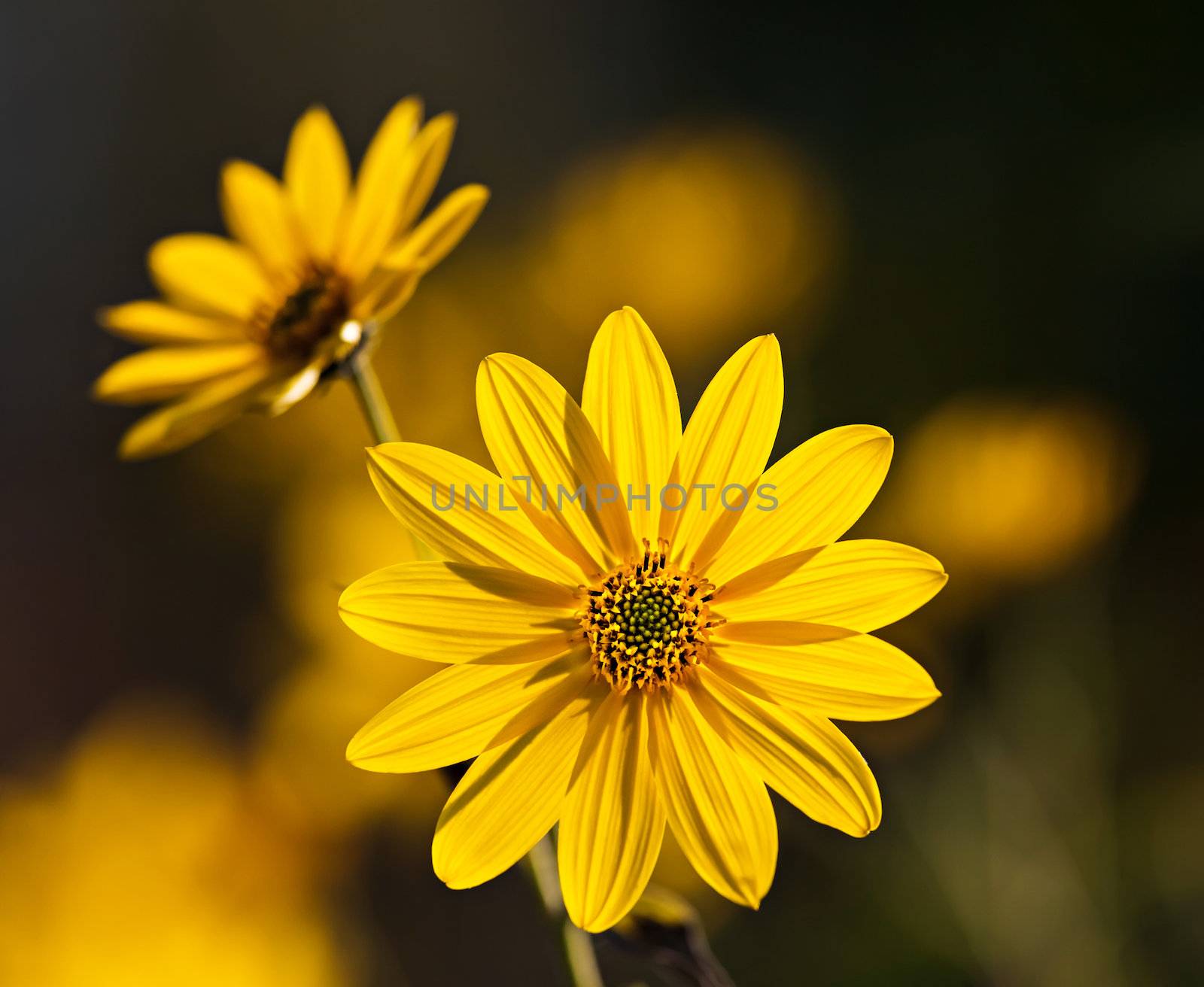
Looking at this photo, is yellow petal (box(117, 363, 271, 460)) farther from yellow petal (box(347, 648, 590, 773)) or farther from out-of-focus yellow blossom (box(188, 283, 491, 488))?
out-of-focus yellow blossom (box(188, 283, 491, 488))

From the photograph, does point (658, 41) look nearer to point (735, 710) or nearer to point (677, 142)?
point (677, 142)

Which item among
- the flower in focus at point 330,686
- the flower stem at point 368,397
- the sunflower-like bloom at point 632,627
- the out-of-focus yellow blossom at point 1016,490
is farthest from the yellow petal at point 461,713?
the out-of-focus yellow blossom at point 1016,490

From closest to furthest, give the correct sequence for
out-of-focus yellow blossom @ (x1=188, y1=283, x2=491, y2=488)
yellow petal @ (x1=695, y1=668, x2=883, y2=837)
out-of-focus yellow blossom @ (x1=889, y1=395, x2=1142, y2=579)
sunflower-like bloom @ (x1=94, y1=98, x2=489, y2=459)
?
yellow petal @ (x1=695, y1=668, x2=883, y2=837), sunflower-like bloom @ (x1=94, y1=98, x2=489, y2=459), out-of-focus yellow blossom @ (x1=889, y1=395, x2=1142, y2=579), out-of-focus yellow blossom @ (x1=188, y1=283, x2=491, y2=488)

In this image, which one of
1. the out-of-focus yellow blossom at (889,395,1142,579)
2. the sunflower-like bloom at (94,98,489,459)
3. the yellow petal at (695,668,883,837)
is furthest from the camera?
the out-of-focus yellow blossom at (889,395,1142,579)

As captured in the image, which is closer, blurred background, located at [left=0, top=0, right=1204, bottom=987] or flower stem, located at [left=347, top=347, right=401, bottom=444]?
flower stem, located at [left=347, top=347, right=401, bottom=444]

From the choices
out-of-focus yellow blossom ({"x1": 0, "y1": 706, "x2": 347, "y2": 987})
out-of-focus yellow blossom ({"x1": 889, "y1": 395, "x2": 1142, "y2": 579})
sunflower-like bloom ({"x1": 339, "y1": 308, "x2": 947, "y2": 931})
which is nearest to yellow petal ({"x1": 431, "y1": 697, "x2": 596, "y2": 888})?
sunflower-like bloom ({"x1": 339, "y1": 308, "x2": 947, "y2": 931})

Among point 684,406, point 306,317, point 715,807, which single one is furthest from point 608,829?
point 684,406
